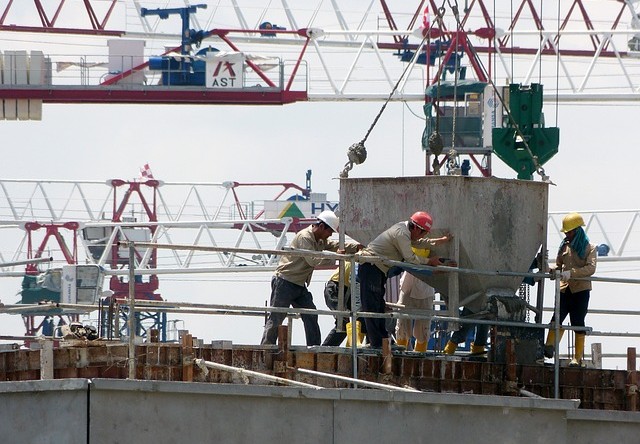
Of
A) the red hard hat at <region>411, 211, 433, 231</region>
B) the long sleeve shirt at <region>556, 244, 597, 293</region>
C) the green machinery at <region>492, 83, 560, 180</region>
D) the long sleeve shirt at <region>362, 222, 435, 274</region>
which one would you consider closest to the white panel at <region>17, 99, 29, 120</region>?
the green machinery at <region>492, 83, 560, 180</region>

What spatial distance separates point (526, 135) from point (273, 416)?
880 cm

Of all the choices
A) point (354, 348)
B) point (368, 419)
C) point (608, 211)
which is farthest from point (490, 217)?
point (608, 211)

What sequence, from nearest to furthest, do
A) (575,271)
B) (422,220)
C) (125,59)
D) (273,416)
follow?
(273,416), (422,220), (575,271), (125,59)

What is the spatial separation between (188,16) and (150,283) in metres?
15.9

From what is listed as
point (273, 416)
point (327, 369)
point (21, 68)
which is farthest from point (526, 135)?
point (21, 68)

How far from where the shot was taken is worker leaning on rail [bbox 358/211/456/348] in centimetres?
1788

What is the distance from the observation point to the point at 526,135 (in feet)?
73.6

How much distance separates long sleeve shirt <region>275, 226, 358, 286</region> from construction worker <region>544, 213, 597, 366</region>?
2332 mm

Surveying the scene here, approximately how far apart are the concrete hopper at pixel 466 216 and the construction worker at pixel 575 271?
1.06 ft

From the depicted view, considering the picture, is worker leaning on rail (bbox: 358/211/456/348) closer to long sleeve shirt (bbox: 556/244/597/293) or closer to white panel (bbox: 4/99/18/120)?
long sleeve shirt (bbox: 556/244/597/293)

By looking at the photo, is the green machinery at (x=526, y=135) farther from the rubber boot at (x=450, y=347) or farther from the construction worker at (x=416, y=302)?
the rubber boot at (x=450, y=347)

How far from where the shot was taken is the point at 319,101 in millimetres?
75562

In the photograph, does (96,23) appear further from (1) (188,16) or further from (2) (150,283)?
(2) (150,283)

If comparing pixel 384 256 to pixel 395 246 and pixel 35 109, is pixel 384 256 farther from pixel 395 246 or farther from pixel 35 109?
pixel 35 109
